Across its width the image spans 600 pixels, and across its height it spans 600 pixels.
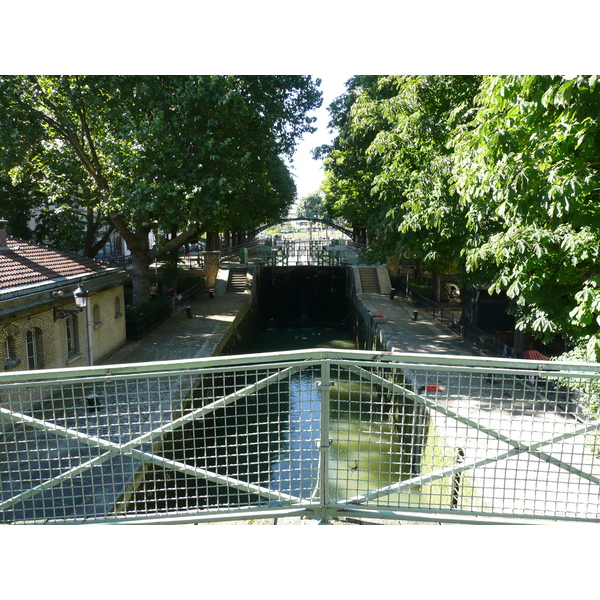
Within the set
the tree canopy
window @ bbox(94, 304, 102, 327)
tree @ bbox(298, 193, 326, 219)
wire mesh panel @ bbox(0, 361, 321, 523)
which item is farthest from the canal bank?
tree @ bbox(298, 193, 326, 219)

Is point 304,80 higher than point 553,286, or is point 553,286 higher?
point 304,80

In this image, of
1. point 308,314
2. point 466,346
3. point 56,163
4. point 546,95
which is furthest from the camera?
point 308,314

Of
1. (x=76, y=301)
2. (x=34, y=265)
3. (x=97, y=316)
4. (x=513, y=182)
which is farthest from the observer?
(x=97, y=316)

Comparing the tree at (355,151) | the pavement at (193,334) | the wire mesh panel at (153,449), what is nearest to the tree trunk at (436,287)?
the tree at (355,151)

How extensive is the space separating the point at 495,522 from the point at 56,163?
73.7 feet

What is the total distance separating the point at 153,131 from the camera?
18.5 m

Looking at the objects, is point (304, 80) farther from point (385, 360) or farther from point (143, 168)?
point (385, 360)

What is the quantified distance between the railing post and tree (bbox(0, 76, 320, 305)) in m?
16.3

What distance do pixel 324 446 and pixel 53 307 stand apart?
39.8 ft

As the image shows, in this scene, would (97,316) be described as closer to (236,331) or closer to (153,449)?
(236,331)

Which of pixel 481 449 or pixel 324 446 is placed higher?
pixel 324 446

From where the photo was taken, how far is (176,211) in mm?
19609

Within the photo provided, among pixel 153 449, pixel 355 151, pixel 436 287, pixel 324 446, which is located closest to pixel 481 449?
pixel 324 446

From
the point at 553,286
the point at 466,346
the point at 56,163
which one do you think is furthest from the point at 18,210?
the point at 553,286
